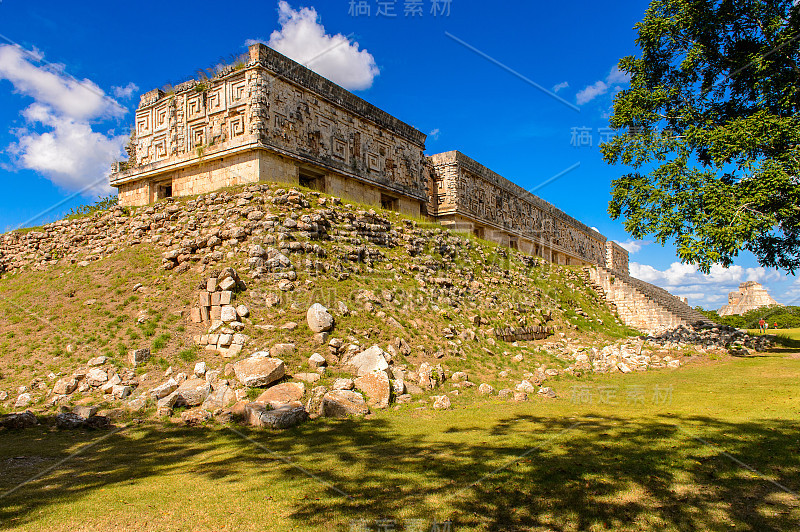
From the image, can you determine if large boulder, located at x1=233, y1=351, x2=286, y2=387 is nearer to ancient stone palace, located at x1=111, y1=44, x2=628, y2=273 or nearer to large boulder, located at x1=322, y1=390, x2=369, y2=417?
large boulder, located at x1=322, y1=390, x2=369, y2=417

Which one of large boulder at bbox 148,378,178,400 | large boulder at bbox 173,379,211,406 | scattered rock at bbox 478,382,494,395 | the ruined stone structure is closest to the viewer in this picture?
large boulder at bbox 173,379,211,406

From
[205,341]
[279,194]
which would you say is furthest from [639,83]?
[205,341]

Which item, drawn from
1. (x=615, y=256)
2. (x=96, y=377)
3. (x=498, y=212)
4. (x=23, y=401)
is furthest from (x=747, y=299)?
(x=23, y=401)

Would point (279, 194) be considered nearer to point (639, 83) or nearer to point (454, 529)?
point (454, 529)

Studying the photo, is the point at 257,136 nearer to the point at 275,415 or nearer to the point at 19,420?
the point at 19,420

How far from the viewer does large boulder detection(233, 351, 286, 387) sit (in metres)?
7.71

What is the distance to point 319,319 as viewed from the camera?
930 centimetres

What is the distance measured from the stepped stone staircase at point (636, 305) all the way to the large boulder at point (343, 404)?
57.0ft

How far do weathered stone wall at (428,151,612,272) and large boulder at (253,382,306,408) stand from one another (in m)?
15.3

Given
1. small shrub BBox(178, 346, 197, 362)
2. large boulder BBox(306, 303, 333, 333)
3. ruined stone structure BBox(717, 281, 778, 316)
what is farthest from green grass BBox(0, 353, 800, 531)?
ruined stone structure BBox(717, 281, 778, 316)

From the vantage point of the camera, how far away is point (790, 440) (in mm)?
5625

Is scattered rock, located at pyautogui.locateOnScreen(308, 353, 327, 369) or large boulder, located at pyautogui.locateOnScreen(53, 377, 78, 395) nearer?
large boulder, located at pyautogui.locateOnScreen(53, 377, 78, 395)

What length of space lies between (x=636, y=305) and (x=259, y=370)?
63.9 ft

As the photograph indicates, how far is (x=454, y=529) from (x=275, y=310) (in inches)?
272
